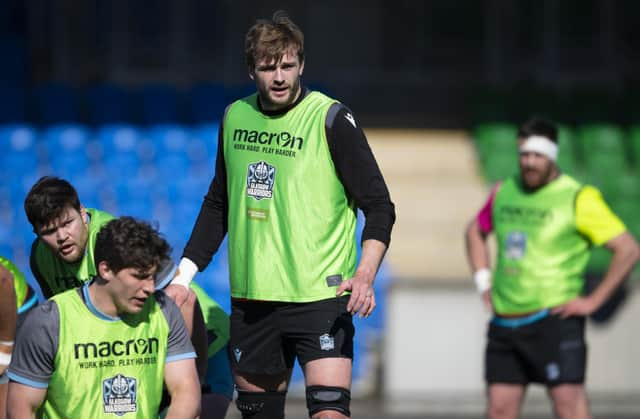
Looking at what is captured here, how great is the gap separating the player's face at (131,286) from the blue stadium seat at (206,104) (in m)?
10.8

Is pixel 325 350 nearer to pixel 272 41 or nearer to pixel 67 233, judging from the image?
pixel 67 233

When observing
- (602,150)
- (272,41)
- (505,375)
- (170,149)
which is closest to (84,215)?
(272,41)

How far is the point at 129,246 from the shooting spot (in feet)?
15.3

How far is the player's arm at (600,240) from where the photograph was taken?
7.30 meters

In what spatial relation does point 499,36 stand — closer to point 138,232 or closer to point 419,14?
point 419,14

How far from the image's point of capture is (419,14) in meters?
18.0

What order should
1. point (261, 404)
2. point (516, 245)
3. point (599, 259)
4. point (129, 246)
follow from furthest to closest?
point (599, 259)
point (516, 245)
point (261, 404)
point (129, 246)

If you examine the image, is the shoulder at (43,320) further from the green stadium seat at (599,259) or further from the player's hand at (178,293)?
the green stadium seat at (599,259)

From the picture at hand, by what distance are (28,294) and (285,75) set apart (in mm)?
1987

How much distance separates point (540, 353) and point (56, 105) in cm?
954

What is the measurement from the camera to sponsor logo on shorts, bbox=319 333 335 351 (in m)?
5.05

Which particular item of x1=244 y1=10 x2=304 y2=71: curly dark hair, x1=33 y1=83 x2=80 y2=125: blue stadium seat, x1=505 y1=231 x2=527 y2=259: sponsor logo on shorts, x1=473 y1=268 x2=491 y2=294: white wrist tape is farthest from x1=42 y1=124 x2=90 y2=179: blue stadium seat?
x1=244 y1=10 x2=304 y2=71: curly dark hair

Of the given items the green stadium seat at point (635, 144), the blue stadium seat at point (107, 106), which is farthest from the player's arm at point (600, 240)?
the blue stadium seat at point (107, 106)

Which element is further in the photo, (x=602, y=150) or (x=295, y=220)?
(x=602, y=150)
